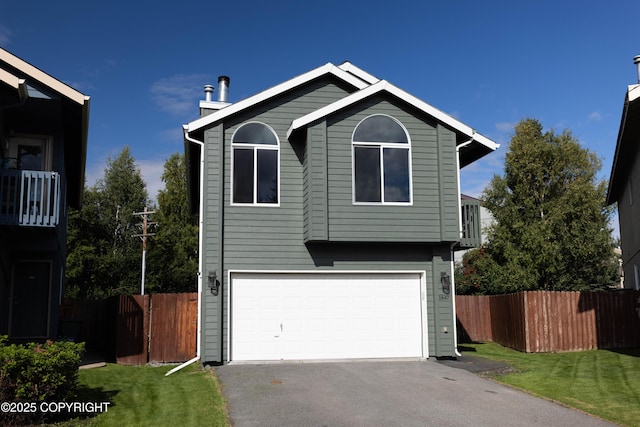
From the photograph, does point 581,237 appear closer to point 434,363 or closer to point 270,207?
point 434,363

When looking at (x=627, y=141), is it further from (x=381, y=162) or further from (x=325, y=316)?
(x=325, y=316)

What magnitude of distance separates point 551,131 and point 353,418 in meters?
28.3

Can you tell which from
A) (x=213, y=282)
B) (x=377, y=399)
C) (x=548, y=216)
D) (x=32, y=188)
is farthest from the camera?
(x=548, y=216)

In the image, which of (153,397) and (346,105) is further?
(346,105)

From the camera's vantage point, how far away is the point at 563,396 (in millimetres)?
9883

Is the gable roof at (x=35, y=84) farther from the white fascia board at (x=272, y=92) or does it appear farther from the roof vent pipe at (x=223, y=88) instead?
the roof vent pipe at (x=223, y=88)

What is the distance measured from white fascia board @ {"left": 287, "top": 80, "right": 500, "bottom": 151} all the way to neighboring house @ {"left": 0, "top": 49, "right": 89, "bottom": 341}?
16.3 ft

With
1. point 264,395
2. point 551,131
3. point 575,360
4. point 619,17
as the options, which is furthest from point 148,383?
point 551,131

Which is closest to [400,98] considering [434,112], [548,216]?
[434,112]

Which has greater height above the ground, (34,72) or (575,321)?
(34,72)

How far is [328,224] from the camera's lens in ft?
44.7

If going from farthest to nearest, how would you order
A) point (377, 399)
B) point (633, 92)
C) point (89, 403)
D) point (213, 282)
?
point (633, 92) < point (213, 282) < point (377, 399) < point (89, 403)

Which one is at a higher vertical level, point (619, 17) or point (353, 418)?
point (619, 17)

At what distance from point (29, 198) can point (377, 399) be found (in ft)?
26.3
